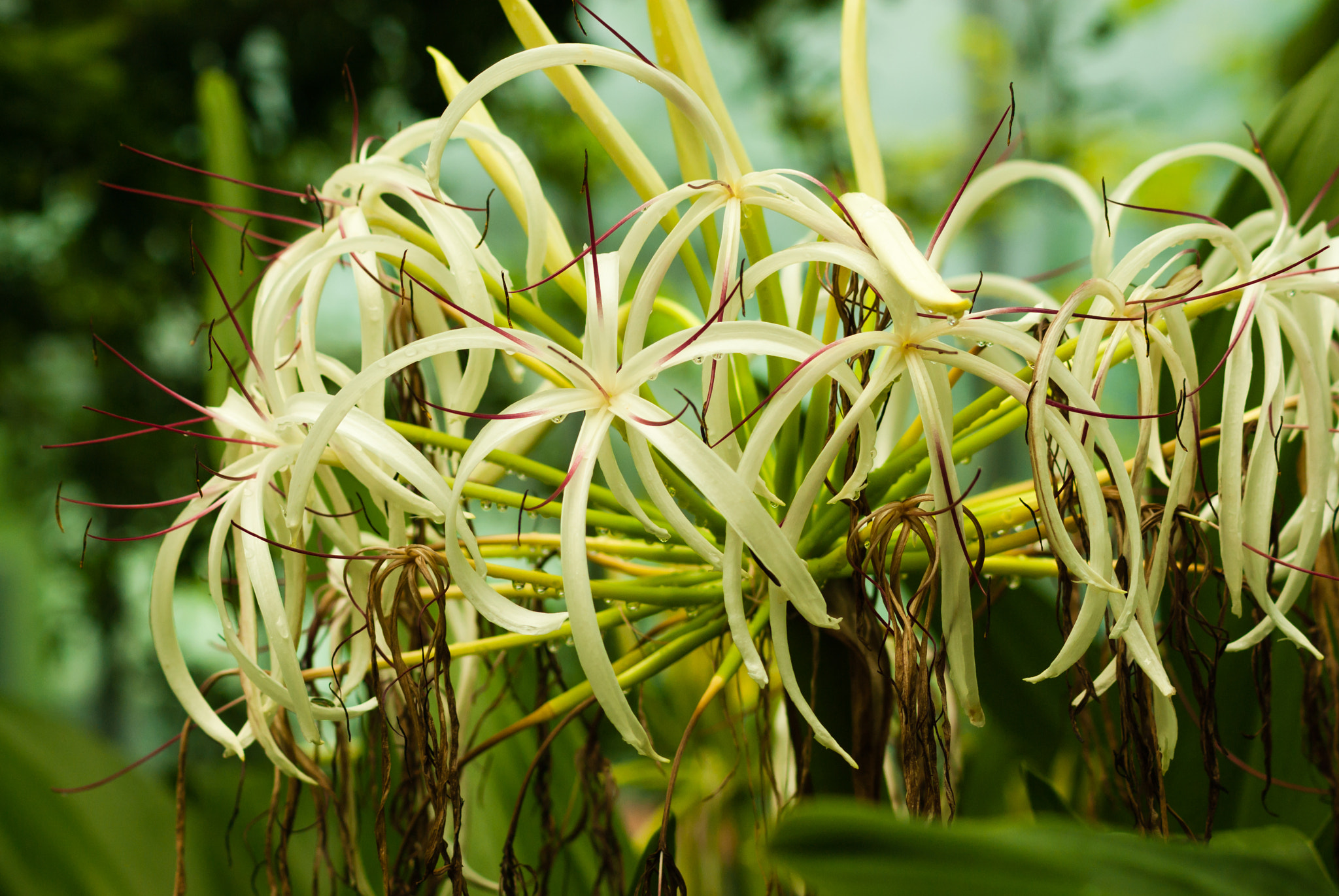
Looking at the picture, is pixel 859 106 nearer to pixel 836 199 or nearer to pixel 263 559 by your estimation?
pixel 836 199

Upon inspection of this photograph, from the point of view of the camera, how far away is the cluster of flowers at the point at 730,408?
0.27 m

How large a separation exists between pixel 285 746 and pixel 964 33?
272cm

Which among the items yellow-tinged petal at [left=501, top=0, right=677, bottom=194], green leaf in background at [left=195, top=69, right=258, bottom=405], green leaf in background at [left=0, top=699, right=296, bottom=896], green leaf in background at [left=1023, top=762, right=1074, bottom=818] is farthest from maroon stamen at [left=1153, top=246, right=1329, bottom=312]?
green leaf in background at [left=0, top=699, right=296, bottom=896]

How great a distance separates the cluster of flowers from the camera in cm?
27

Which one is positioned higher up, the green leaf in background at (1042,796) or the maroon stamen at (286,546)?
the maroon stamen at (286,546)

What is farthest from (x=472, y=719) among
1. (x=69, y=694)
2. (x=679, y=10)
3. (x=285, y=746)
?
(x=69, y=694)

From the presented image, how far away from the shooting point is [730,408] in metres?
0.34

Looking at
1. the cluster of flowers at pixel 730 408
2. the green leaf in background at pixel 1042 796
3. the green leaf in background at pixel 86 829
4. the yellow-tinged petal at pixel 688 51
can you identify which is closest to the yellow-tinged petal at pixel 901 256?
the cluster of flowers at pixel 730 408

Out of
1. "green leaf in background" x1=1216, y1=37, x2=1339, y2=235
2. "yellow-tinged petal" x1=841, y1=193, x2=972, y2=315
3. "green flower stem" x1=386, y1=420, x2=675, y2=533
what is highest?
"green leaf in background" x1=1216, y1=37, x2=1339, y2=235

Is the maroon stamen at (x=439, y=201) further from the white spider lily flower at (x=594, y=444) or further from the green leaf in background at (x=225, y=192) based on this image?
the green leaf in background at (x=225, y=192)

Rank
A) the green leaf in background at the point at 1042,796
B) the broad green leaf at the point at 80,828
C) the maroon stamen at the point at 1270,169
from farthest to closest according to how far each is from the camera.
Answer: the broad green leaf at the point at 80,828
the green leaf in background at the point at 1042,796
the maroon stamen at the point at 1270,169

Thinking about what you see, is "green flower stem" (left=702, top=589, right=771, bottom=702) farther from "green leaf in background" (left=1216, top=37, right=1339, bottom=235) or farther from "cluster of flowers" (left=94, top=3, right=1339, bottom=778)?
"green leaf in background" (left=1216, top=37, right=1339, bottom=235)

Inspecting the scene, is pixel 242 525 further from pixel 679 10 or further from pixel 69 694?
pixel 69 694

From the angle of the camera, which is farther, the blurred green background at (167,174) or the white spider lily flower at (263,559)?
the blurred green background at (167,174)
